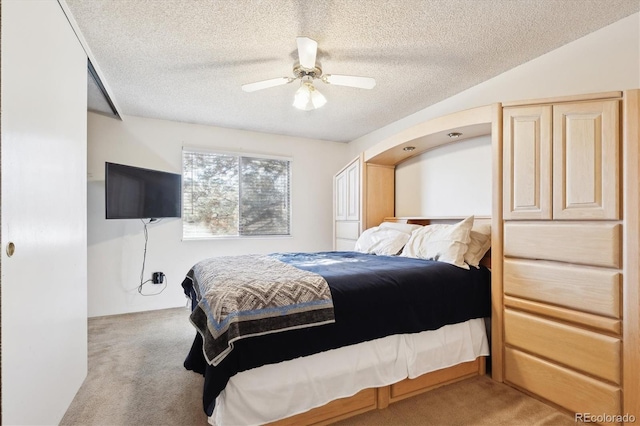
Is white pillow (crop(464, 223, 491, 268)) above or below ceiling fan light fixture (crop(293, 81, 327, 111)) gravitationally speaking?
below

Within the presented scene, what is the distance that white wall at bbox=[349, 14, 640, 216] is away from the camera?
1.97m

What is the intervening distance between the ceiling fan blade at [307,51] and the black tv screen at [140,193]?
2489 mm

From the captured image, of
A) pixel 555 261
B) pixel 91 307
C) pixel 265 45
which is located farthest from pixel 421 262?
pixel 91 307

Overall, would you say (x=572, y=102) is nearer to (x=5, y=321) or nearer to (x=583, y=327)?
(x=583, y=327)

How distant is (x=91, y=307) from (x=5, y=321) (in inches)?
118

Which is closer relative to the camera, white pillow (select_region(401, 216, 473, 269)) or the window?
white pillow (select_region(401, 216, 473, 269))

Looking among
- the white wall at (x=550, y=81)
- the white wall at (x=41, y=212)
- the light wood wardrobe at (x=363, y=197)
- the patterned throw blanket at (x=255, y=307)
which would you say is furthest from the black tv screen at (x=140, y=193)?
the white wall at (x=550, y=81)

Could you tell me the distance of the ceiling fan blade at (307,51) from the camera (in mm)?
1962

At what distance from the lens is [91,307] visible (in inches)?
142

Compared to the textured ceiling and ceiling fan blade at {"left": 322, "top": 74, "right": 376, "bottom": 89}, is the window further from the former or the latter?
ceiling fan blade at {"left": 322, "top": 74, "right": 376, "bottom": 89}

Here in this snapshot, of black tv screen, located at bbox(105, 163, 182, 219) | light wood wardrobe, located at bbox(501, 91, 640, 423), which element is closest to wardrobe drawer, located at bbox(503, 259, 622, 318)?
light wood wardrobe, located at bbox(501, 91, 640, 423)

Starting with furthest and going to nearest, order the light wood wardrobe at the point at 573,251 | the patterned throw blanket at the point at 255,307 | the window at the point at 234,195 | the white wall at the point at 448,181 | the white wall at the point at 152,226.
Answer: the window at the point at 234,195, the white wall at the point at 152,226, the white wall at the point at 448,181, the light wood wardrobe at the point at 573,251, the patterned throw blanket at the point at 255,307

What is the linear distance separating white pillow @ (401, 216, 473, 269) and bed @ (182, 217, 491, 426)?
0.01 metres

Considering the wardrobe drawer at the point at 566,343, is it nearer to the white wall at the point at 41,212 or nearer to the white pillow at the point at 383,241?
the white pillow at the point at 383,241
